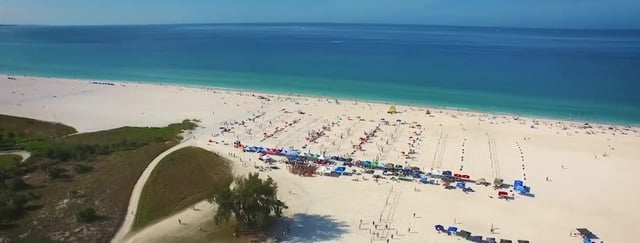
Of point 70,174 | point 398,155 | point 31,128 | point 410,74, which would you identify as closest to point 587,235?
point 398,155

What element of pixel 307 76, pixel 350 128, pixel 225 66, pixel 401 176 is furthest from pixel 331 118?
pixel 225 66

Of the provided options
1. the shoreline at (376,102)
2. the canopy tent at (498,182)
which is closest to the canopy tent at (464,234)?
the canopy tent at (498,182)

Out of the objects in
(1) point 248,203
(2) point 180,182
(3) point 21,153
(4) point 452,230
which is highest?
(3) point 21,153

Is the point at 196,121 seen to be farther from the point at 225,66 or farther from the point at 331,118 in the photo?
the point at 225,66

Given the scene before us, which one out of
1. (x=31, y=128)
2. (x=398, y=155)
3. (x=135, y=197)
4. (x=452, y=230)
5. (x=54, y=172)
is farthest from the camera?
(x=31, y=128)

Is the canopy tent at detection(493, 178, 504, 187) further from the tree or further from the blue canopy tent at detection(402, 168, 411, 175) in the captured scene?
the tree

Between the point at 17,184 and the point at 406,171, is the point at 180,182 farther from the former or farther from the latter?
the point at 406,171

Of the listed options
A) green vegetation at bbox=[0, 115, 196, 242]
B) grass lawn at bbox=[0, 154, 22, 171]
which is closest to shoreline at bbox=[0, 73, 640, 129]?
green vegetation at bbox=[0, 115, 196, 242]
